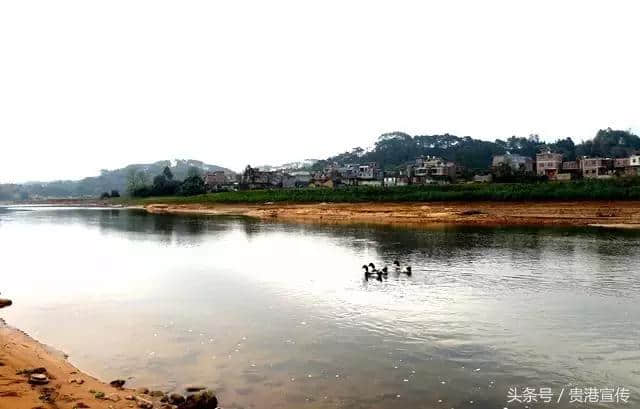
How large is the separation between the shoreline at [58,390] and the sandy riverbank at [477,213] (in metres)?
49.6

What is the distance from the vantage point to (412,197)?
81.1 m

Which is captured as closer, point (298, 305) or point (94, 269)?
point (298, 305)

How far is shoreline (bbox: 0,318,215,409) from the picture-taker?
9773 millimetres

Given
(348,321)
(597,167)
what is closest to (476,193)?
(597,167)

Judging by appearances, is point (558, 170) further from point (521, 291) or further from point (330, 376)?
point (330, 376)

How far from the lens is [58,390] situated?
10562 mm

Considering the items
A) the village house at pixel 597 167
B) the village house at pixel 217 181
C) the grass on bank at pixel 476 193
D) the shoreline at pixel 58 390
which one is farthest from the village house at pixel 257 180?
the shoreline at pixel 58 390

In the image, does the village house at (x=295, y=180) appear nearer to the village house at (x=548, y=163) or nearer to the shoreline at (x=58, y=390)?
the village house at (x=548, y=163)

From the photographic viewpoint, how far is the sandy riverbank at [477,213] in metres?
55.8

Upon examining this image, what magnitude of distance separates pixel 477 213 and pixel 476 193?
14152 millimetres

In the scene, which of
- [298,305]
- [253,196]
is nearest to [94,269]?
[298,305]

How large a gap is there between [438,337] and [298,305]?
21.1 feet

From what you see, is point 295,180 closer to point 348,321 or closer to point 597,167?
point 597,167

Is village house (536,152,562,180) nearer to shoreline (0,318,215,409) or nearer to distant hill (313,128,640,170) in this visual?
distant hill (313,128,640,170)
